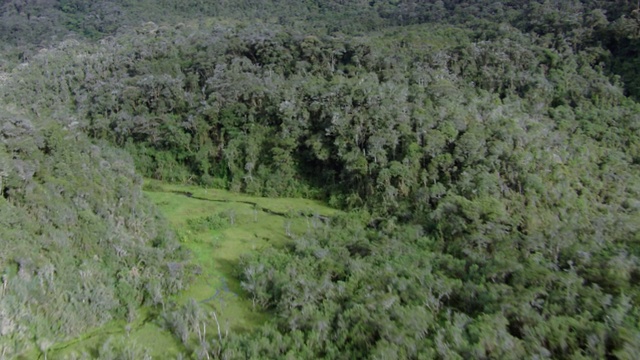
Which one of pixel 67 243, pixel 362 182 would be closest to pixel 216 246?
pixel 67 243

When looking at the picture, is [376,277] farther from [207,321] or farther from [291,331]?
[207,321]

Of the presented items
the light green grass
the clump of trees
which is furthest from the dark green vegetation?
the light green grass

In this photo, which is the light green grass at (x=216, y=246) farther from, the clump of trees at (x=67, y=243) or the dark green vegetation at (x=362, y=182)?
the clump of trees at (x=67, y=243)

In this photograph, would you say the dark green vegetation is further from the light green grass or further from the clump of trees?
the light green grass

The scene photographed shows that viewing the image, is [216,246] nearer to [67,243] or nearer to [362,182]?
[67,243]

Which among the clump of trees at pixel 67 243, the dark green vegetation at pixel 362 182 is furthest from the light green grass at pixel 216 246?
the clump of trees at pixel 67 243
